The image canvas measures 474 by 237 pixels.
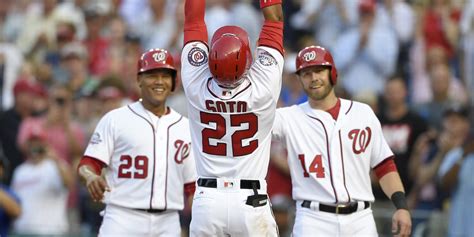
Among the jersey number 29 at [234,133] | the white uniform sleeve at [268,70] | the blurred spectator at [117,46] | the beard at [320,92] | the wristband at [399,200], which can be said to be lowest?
the wristband at [399,200]

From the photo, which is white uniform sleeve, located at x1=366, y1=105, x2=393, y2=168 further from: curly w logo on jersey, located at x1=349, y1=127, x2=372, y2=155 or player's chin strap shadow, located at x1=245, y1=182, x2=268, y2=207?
player's chin strap shadow, located at x1=245, y1=182, x2=268, y2=207

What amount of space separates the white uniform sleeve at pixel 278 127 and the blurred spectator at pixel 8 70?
599 centimetres

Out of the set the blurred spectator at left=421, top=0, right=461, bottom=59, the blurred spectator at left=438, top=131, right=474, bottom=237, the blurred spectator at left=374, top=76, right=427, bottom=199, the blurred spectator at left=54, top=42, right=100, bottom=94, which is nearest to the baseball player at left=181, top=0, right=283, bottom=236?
the blurred spectator at left=438, top=131, right=474, bottom=237

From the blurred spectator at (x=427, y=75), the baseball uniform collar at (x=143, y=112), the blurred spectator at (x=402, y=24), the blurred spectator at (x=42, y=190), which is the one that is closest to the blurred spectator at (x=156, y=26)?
the blurred spectator at (x=42, y=190)

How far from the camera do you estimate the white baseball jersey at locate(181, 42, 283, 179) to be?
7527 mm

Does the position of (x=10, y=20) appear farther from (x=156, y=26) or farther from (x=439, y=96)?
(x=439, y=96)

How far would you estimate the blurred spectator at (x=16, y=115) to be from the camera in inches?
523

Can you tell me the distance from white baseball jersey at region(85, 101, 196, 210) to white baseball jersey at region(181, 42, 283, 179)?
1322 millimetres

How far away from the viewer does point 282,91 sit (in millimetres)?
13141

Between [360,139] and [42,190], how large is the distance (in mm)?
4914

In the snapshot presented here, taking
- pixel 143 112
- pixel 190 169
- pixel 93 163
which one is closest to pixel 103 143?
pixel 93 163

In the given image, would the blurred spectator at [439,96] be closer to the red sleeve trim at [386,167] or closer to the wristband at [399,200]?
the red sleeve trim at [386,167]

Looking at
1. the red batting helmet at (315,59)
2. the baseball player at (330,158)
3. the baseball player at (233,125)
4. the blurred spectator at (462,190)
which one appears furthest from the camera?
the blurred spectator at (462,190)

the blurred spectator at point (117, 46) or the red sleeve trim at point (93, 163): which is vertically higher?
the blurred spectator at point (117, 46)
